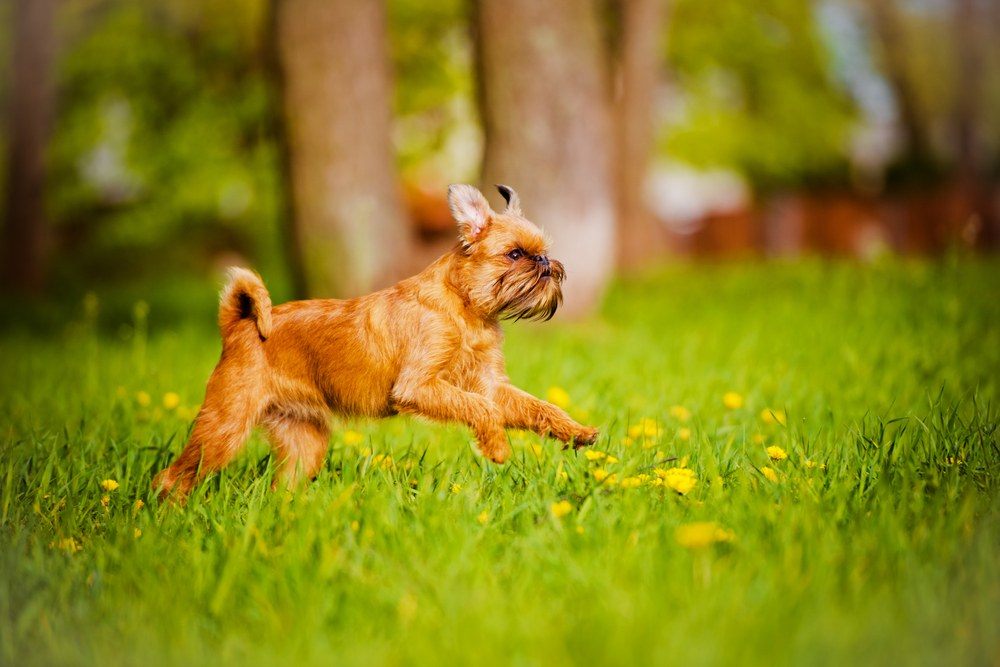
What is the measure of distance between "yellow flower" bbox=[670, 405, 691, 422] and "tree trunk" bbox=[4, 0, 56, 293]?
42.3 ft

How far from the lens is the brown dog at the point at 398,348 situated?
3.50 meters

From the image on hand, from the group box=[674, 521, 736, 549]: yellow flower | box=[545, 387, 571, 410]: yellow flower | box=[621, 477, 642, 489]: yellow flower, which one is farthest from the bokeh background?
box=[674, 521, 736, 549]: yellow flower

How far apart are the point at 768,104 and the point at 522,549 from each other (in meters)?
26.1

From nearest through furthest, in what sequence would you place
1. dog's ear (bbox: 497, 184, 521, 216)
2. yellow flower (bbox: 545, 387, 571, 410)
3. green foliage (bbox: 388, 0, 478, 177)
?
dog's ear (bbox: 497, 184, 521, 216)
yellow flower (bbox: 545, 387, 571, 410)
green foliage (bbox: 388, 0, 478, 177)

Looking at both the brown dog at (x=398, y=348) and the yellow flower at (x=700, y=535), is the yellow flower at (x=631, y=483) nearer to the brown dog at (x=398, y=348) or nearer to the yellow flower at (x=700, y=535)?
the brown dog at (x=398, y=348)

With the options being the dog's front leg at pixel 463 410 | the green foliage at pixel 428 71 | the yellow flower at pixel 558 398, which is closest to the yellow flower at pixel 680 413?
the yellow flower at pixel 558 398

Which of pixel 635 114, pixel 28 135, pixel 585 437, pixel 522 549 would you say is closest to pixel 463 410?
pixel 585 437

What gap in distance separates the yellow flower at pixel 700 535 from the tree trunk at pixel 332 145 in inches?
223

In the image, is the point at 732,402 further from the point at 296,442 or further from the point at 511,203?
the point at 296,442

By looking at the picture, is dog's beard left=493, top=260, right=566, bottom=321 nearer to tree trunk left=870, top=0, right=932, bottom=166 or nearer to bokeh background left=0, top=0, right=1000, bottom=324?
bokeh background left=0, top=0, right=1000, bottom=324

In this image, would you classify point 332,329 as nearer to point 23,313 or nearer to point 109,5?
point 23,313

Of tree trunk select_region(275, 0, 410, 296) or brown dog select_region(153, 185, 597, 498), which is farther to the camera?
tree trunk select_region(275, 0, 410, 296)

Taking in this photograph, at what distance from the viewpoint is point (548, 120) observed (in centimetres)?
772

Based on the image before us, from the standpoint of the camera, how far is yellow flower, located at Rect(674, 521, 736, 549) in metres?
2.51
